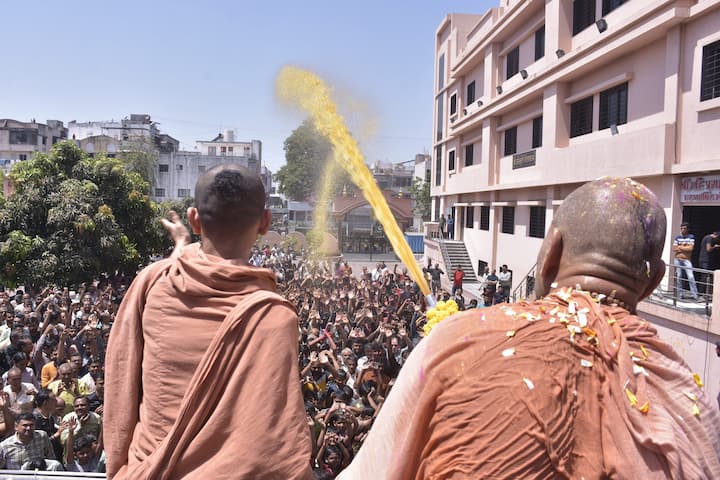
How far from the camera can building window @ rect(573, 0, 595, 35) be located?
16.3 m

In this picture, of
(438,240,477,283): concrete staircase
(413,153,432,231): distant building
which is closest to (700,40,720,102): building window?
(438,240,477,283): concrete staircase

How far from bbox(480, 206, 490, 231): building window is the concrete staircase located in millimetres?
1698

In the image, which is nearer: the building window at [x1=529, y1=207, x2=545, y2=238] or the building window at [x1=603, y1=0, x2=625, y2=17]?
the building window at [x1=603, y1=0, x2=625, y2=17]

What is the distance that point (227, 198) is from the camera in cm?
193

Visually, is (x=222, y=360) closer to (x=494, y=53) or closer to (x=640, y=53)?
(x=640, y=53)

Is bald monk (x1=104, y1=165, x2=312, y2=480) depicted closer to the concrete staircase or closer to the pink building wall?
the pink building wall

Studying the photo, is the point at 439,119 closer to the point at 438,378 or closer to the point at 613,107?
the point at 613,107

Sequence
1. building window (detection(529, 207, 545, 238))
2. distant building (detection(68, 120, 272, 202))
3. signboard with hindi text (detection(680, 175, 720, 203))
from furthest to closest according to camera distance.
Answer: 1. distant building (detection(68, 120, 272, 202))
2. building window (detection(529, 207, 545, 238))
3. signboard with hindi text (detection(680, 175, 720, 203))

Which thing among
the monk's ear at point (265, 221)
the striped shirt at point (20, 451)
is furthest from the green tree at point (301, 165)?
the monk's ear at point (265, 221)

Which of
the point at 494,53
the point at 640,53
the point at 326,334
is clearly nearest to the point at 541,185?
the point at 640,53

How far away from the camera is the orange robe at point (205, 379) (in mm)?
1754

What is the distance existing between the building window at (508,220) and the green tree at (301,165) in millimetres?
30201

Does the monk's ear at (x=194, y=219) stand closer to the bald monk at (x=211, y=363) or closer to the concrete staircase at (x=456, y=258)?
the bald monk at (x=211, y=363)

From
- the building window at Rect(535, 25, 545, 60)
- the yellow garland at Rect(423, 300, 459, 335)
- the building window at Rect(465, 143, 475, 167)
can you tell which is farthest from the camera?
the building window at Rect(465, 143, 475, 167)
